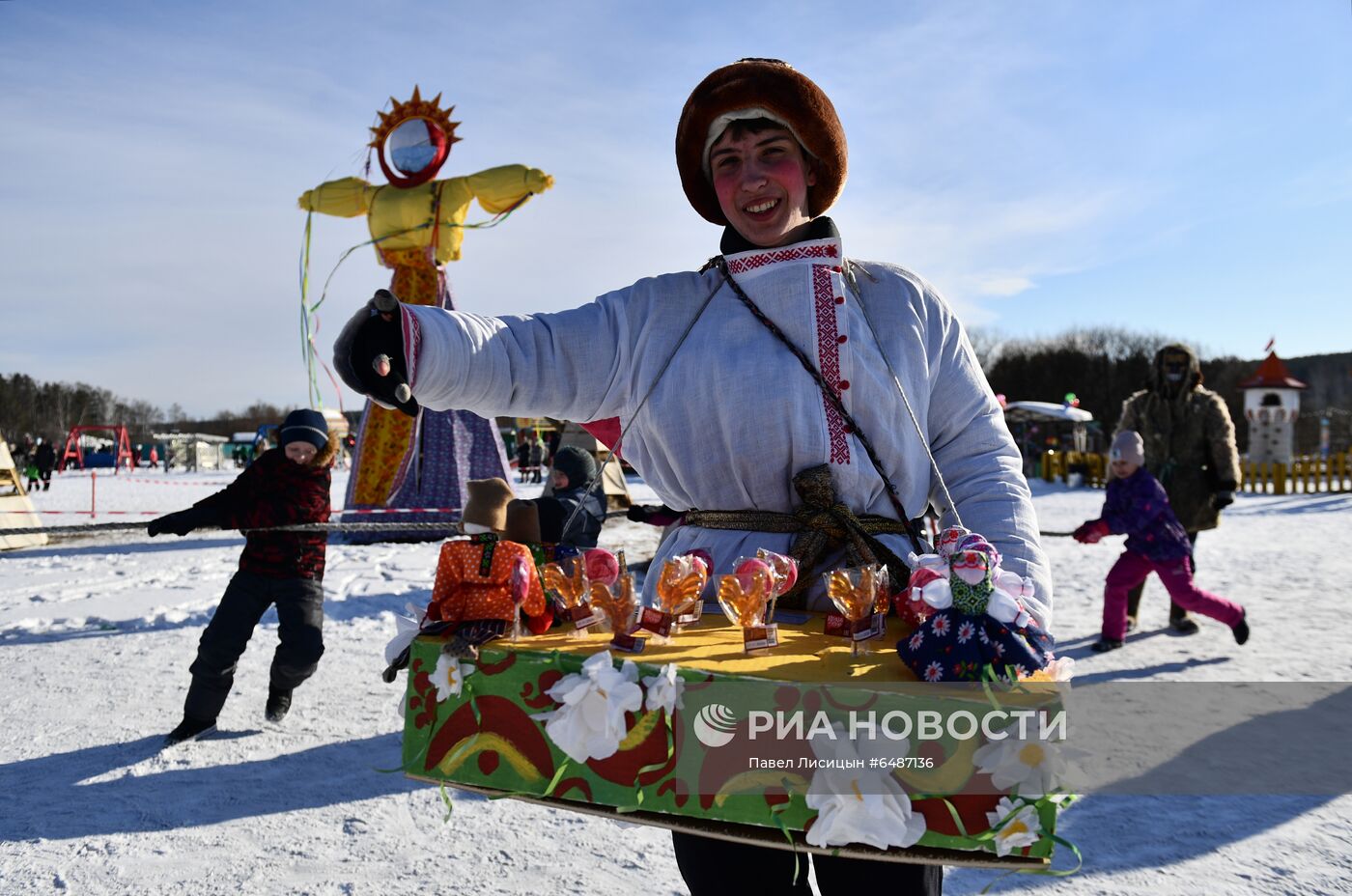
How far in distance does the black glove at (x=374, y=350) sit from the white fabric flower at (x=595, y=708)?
0.57 m

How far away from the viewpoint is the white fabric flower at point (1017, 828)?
105 cm

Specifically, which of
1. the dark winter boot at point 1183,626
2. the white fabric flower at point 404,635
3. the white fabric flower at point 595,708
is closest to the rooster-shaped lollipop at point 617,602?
the white fabric flower at point 595,708

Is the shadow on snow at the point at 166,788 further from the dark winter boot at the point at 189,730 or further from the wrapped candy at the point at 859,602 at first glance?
the wrapped candy at the point at 859,602

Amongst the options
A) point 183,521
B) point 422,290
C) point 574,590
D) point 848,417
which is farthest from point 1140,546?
point 422,290

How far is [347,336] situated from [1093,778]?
3101mm

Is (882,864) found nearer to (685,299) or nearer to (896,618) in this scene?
(896,618)

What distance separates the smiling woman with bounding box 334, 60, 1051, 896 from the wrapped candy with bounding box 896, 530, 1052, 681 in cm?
32

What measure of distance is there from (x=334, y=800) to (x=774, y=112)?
9.44 ft

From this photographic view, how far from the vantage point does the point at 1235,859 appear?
2760 mm

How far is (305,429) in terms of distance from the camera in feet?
14.9

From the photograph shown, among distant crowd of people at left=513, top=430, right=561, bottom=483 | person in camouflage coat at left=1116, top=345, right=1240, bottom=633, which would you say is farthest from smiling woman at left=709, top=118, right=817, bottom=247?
distant crowd of people at left=513, top=430, right=561, bottom=483

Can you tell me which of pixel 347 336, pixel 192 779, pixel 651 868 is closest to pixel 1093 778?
pixel 651 868

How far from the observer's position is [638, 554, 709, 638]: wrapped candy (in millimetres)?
1337

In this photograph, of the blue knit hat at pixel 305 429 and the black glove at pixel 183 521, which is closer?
the black glove at pixel 183 521
